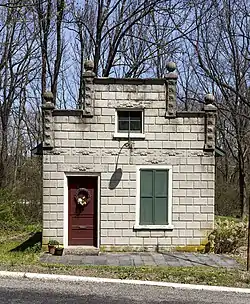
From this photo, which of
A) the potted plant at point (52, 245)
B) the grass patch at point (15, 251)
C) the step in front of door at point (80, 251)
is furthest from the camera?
the step in front of door at point (80, 251)

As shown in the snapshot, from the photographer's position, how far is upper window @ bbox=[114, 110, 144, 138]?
14367 millimetres

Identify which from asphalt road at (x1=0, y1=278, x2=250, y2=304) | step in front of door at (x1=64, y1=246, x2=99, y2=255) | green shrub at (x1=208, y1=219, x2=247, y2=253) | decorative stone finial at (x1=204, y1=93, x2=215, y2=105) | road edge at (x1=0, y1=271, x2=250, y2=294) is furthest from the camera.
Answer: decorative stone finial at (x1=204, y1=93, x2=215, y2=105)

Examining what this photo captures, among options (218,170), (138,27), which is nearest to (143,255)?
(138,27)

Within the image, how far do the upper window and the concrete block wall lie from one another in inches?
6.9

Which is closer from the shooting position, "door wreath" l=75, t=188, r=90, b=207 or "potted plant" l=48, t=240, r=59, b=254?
"potted plant" l=48, t=240, r=59, b=254

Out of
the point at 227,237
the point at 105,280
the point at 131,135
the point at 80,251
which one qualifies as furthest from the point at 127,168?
the point at 105,280

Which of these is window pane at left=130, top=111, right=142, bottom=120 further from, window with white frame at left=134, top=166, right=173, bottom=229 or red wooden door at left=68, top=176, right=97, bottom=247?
red wooden door at left=68, top=176, right=97, bottom=247

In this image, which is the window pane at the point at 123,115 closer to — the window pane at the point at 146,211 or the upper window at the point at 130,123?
the upper window at the point at 130,123

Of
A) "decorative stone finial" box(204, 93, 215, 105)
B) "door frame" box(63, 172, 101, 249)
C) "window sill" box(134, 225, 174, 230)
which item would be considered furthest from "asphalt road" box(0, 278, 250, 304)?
"decorative stone finial" box(204, 93, 215, 105)

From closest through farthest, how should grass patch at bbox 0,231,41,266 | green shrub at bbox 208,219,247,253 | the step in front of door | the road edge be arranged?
1. the road edge
2. grass patch at bbox 0,231,41,266
3. the step in front of door
4. green shrub at bbox 208,219,247,253

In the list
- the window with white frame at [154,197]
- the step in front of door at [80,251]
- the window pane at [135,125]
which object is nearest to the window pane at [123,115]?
the window pane at [135,125]

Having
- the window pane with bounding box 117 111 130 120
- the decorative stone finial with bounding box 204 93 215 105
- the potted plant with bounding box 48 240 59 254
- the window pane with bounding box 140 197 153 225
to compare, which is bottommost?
the potted plant with bounding box 48 240 59 254

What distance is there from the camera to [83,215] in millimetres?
14367

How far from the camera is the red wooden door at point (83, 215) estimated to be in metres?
14.3
